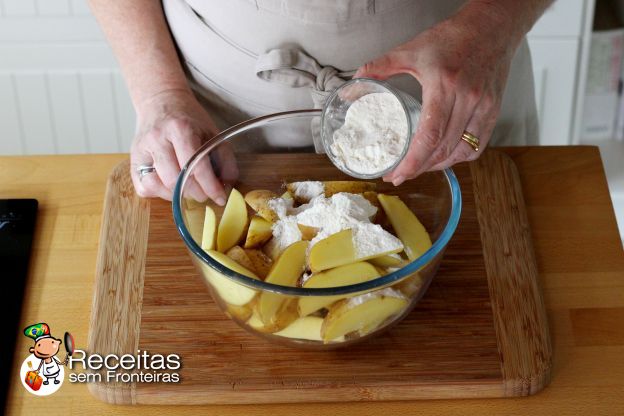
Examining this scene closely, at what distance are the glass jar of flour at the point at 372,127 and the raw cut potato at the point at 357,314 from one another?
155mm

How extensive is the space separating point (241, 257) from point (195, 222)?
0.34 feet

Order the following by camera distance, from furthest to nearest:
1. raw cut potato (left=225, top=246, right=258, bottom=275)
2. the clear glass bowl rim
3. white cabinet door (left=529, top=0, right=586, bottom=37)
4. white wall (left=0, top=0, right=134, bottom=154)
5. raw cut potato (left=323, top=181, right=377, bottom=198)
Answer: white wall (left=0, top=0, right=134, bottom=154) → white cabinet door (left=529, top=0, right=586, bottom=37) → raw cut potato (left=323, top=181, right=377, bottom=198) → raw cut potato (left=225, top=246, right=258, bottom=275) → the clear glass bowl rim

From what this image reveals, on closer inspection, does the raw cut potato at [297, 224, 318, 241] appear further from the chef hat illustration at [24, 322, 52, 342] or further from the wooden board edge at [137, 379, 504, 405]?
the chef hat illustration at [24, 322, 52, 342]

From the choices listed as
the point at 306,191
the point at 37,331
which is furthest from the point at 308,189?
the point at 37,331

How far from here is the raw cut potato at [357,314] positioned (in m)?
0.93

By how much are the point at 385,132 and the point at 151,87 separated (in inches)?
16.9

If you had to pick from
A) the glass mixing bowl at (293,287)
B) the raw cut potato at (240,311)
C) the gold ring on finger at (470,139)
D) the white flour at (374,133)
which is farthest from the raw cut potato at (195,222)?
the gold ring on finger at (470,139)

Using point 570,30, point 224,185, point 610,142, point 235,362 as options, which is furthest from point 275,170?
point 610,142

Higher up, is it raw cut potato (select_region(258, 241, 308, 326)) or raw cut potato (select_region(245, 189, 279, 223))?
raw cut potato (select_region(258, 241, 308, 326))

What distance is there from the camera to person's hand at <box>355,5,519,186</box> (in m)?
1.01

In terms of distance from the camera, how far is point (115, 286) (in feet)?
3.57

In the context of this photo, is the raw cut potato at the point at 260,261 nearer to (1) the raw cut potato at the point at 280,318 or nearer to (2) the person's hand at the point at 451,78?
(1) the raw cut potato at the point at 280,318

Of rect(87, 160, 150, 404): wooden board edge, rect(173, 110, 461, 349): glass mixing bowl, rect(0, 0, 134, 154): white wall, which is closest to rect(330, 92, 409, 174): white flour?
rect(173, 110, 461, 349): glass mixing bowl

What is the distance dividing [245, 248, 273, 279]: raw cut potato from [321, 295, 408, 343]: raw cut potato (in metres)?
0.10
